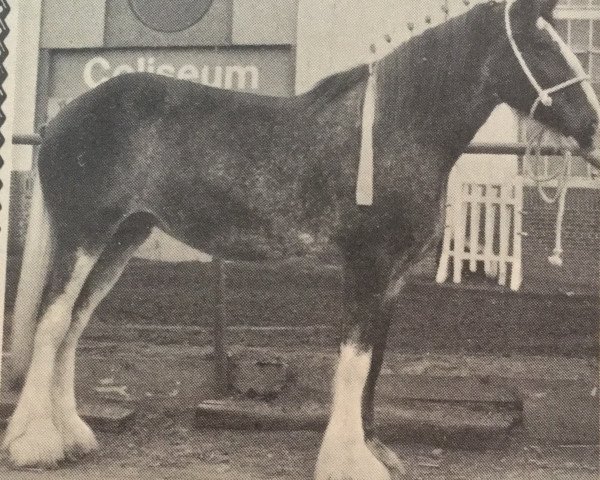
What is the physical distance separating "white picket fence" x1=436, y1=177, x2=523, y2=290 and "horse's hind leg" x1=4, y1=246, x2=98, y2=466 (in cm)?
147

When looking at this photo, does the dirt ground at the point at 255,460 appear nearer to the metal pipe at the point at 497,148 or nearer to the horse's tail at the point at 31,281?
the horse's tail at the point at 31,281

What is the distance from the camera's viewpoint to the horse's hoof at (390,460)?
6.34 ft

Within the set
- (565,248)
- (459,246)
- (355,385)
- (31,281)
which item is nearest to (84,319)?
(31,281)

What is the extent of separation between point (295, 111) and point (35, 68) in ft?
3.99

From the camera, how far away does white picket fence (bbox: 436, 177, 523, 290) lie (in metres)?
2.59

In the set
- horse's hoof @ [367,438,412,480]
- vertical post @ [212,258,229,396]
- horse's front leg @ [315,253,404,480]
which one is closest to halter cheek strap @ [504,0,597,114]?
horse's front leg @ [315,253,404,480]

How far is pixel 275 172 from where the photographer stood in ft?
6.54

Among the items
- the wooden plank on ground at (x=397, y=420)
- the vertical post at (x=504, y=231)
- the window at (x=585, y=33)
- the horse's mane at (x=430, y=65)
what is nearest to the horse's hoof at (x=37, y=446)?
the wooden plank on ground at (x=397, y=420)

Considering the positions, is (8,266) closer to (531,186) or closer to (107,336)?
(107,336)

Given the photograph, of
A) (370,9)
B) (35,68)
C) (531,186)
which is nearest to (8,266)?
(35,68)

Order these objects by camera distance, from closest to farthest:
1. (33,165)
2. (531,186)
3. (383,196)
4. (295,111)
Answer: (383,196), (295,111), (33,165), (531,186)

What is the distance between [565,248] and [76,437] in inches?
84.8

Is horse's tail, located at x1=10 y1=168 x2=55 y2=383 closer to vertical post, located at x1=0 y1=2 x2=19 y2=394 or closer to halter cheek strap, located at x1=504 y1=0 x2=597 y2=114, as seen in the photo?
vertical post, located at x1=0 y1=2 x2=19 y2=394

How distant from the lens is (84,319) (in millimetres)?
2123
